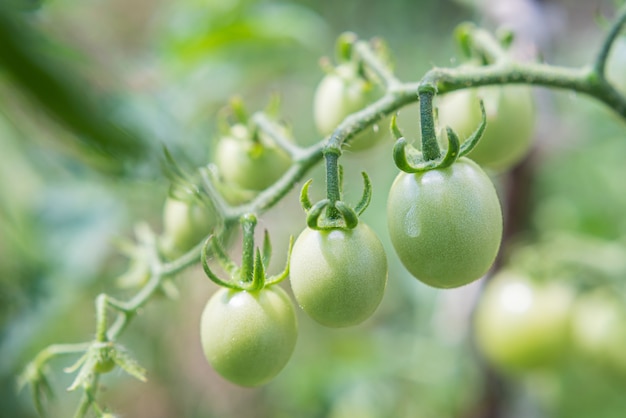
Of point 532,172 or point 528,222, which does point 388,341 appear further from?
point 532,172

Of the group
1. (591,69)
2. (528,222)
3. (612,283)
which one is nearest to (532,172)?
(528,222)

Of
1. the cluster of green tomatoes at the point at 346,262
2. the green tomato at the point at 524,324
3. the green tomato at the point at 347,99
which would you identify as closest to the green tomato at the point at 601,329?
the green tomato at the point at 524,324

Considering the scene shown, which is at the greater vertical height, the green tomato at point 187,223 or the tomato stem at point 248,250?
the green tomato at point 187,223

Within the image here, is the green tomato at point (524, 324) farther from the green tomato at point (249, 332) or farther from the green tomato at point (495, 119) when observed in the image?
the green tomato at point (249, 332)

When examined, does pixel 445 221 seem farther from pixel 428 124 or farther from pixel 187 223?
pixel 187 223

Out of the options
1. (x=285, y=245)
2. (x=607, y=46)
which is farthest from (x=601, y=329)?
(x=285, y=245)

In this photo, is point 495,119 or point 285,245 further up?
point 285,245
